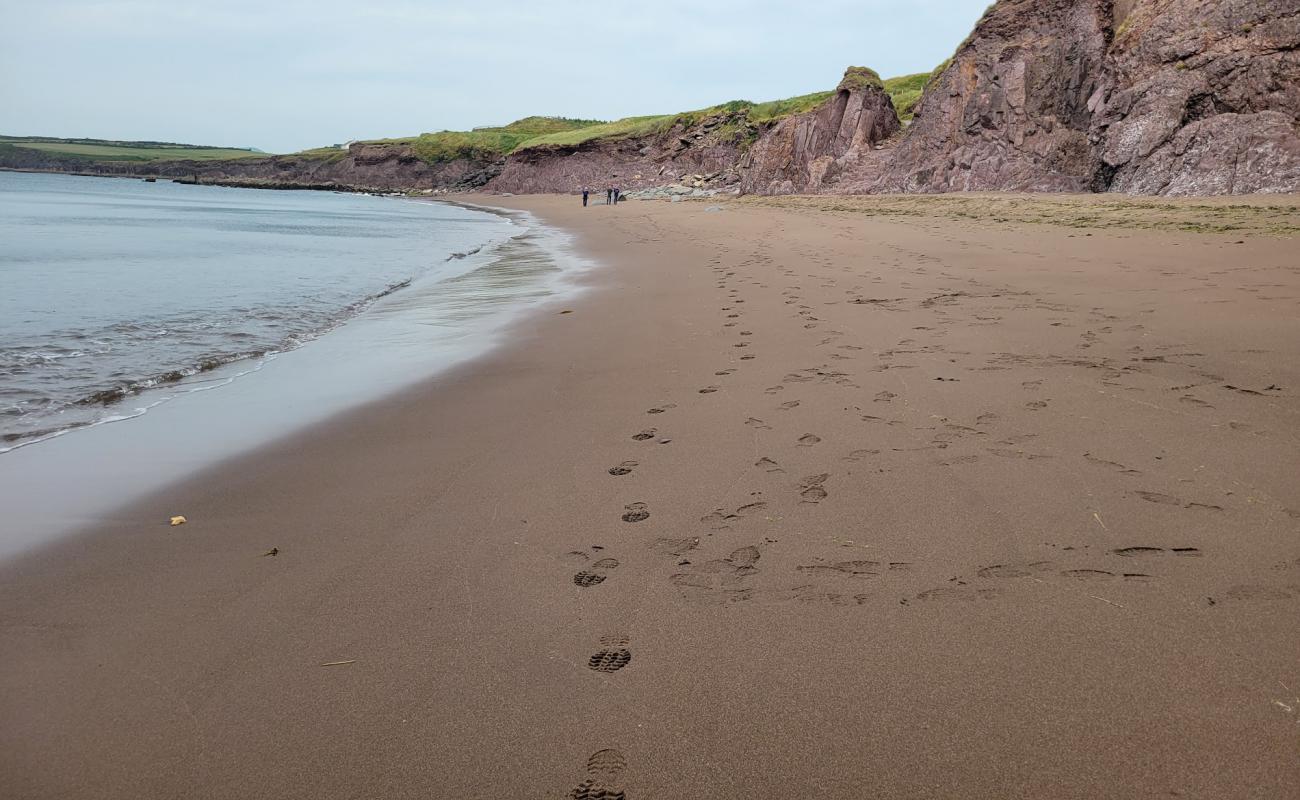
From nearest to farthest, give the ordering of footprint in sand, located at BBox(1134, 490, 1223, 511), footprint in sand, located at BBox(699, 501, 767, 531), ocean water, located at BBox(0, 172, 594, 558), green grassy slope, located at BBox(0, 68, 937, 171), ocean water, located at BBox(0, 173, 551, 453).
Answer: footprint in sand, located at BBox(1134, 490, 1223, 511) → footprint in sand, located at BBox(699, 501, 767, 531) → ocean water, located at BBox(0, 172, 594, 558) → ocean water, located at BBox(0, 173, 551, 453) → green grassy slope, located at BBox(0, 68, 937, 171)

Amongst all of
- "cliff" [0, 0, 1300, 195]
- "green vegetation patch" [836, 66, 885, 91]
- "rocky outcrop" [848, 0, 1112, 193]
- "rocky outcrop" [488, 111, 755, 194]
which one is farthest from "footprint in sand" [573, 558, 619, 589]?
"rocky outcrop" [488, 111, 755, 194]

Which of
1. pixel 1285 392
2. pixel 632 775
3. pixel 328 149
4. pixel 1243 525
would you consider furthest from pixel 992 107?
pixel 328 149

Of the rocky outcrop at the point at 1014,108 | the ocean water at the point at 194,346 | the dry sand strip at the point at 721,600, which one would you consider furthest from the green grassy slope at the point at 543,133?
the dry sand strip at the point at 721,600

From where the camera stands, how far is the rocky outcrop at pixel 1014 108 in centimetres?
2505

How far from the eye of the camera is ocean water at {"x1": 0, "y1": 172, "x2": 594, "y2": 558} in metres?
4.49

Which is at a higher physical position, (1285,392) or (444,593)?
(1285,392)

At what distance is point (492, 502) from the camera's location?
356 cm

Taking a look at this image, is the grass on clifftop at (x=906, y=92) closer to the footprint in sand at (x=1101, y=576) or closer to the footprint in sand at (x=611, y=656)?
the footprint in sand at (x=1101, y=576)

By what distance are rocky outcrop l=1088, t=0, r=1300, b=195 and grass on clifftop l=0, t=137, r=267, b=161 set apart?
14294cm

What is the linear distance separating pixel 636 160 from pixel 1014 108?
46182 millimetres

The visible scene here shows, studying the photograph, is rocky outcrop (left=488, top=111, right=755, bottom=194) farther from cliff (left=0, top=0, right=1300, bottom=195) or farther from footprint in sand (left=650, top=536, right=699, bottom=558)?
footprint in sand (left=650, top=536, right=699, bottom=558)

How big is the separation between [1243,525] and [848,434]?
176 centimetres

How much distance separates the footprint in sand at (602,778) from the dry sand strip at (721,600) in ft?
0.03

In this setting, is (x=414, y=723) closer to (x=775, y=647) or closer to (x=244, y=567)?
(x=775, y=647)
